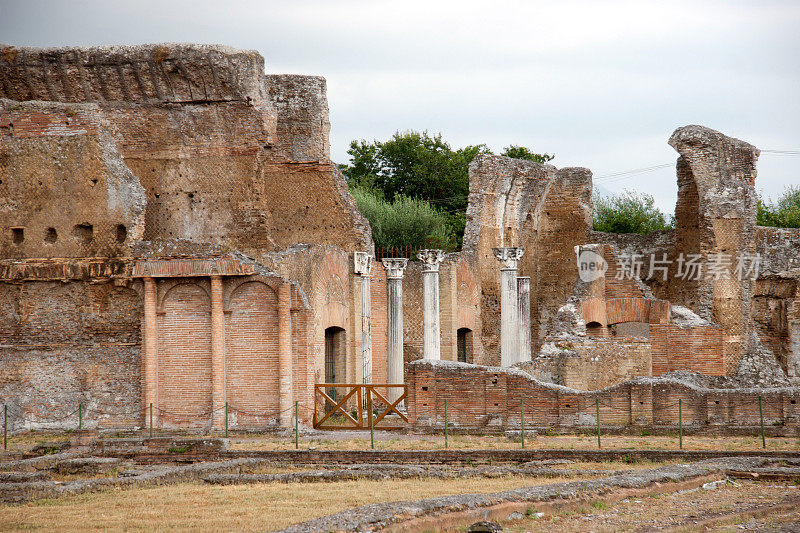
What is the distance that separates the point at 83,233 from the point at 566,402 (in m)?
9.14

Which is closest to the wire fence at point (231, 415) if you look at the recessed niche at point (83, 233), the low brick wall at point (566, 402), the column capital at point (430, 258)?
the low brick wall at point (566, 402)

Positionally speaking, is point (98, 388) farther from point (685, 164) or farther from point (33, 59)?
point (685, 164)

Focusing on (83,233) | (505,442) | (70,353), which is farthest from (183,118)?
(505,442)

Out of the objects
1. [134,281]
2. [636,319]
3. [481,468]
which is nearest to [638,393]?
[481,468]

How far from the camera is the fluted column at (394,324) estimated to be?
79.0 feet

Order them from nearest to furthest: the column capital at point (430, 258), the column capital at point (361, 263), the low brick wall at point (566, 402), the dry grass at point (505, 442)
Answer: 1. the dry grass at point (505, 442)
2. the low brick wall at point (566, 402)
3. the column capital at point (361, 263)
4. the column capital at point (430, 258)

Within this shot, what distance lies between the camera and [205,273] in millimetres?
19000

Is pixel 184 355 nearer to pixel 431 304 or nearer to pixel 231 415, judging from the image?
pixel 231 415

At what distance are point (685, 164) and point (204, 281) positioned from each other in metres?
16.1

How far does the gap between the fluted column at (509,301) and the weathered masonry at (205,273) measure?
0.15 ft

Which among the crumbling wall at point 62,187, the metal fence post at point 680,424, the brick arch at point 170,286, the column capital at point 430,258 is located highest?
the crumbling wall at point 62,187

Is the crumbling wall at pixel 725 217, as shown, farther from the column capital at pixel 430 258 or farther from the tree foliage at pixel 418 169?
the tree foliage at pixel 418 169

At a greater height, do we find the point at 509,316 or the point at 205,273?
the point at 205,273

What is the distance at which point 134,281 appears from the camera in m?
19.3
